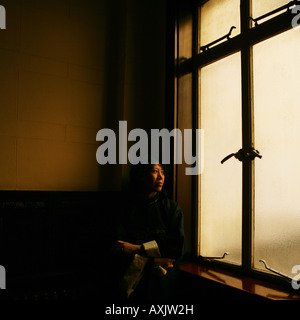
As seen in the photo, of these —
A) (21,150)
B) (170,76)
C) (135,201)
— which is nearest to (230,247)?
(135,201)

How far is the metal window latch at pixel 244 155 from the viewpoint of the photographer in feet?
8.50

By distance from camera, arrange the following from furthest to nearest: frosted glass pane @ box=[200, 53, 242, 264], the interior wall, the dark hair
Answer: the interior wall
frosted glass pane @ box=[200, 53, 242, 264]
the dark hair

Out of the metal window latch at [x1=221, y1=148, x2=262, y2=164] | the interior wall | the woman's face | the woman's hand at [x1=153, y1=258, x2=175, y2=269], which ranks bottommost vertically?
the woman's hand at [x1=153, y1=258, x2=175, y2=269]

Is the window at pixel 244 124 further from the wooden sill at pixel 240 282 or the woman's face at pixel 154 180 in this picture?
the woman's face at pixel 154 180

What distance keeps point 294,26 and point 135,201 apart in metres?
1.89

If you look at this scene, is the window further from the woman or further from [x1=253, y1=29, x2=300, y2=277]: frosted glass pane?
the woman

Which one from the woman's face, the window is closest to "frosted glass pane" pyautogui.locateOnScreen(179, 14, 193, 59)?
the window

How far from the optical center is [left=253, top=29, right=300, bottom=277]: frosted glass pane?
7.72 feet

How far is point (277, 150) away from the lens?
249 centimetres

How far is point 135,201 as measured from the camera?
2707 millimetres

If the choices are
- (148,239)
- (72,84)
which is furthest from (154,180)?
(72,84)

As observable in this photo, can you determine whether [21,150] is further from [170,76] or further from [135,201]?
[170,76]

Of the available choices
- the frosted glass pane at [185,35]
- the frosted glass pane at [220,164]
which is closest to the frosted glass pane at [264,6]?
the frosted glass pane at [220,164]

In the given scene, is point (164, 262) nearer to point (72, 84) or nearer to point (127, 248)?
point (127, 248)
